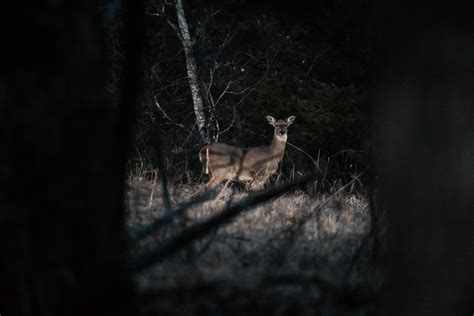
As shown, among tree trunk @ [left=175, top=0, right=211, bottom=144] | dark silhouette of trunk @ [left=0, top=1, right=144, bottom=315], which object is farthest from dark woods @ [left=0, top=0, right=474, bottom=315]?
tree trunk @ [left=175, top=0, right=211, bottom=144]

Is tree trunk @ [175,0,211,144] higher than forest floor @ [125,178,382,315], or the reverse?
tree trunk @ [175,0,211,144]

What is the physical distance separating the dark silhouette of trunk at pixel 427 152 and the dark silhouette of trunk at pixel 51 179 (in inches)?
22.5

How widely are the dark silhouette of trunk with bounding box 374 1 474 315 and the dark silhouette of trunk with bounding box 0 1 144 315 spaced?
57 cm

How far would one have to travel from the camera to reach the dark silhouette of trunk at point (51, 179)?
134 centimetres

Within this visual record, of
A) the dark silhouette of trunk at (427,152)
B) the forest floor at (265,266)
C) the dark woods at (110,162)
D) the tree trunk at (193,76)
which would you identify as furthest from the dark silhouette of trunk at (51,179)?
the tree trunk at (193,76)

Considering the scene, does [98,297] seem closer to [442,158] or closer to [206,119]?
[442,158]

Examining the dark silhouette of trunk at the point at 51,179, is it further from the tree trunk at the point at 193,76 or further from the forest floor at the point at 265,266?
the tree trunk at the point at 193,76

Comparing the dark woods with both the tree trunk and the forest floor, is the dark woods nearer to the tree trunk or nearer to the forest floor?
the forest floor

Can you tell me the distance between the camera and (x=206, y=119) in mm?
15891

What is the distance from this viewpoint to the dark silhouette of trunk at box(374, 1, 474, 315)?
1348 millimetres

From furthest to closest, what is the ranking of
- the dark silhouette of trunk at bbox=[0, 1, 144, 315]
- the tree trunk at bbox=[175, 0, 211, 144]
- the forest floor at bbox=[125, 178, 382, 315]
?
the tree trunk at bbox=[175, 0, 211, 144] → the forest floor at bbox=[125, 178, 382, 315] → the dark silhouette of trunk at bbox=[0, 1, 144, 315]

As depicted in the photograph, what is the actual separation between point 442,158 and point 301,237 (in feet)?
8.57

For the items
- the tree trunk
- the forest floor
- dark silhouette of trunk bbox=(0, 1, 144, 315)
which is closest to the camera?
dark silhouette of trunk bbox=(0, 1, 144, 315)

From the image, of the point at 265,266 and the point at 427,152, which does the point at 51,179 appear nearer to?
the point at 427,152
